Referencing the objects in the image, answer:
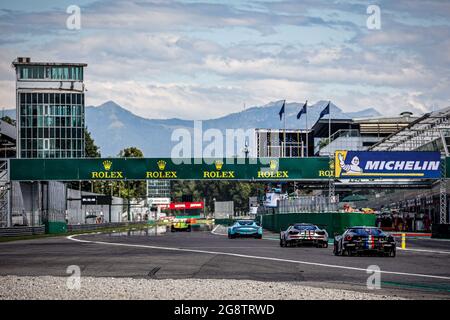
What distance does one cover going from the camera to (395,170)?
185 ft

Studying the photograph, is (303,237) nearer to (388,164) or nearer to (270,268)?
(270,268)

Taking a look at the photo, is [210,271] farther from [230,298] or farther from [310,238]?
[310,238]

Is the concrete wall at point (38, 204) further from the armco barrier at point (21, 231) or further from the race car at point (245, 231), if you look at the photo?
the race car at point (245, 231)

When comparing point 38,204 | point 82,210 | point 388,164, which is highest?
point 388,164

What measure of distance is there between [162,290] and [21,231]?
43.2 meters

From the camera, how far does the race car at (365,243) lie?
27.3 meters

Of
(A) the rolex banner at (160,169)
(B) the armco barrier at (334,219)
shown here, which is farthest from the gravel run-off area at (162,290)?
(A) the rolex banner at (160,169)

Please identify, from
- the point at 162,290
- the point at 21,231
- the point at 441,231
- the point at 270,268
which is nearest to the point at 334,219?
the point at 441,231

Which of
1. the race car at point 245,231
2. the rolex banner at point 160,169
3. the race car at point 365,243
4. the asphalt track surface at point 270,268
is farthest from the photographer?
the rolex banner at point 160,169

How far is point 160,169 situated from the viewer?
63.6 m

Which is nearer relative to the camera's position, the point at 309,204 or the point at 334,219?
the point at 334,219

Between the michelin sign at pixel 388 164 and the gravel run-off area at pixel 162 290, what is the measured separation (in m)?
39.7

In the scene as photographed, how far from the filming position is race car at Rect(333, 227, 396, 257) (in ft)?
89.5

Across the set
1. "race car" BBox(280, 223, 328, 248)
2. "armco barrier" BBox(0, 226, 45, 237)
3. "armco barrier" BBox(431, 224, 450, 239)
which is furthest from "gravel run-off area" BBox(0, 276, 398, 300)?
"armco barrier" BBox(0, 226, 45, 237)
